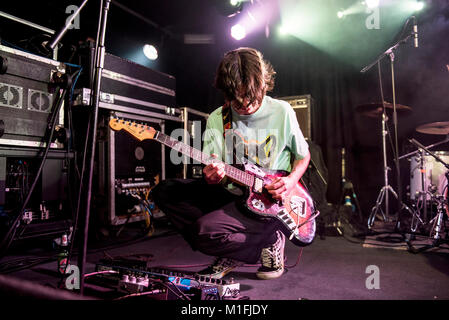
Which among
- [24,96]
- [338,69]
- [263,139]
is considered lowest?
[263,139]

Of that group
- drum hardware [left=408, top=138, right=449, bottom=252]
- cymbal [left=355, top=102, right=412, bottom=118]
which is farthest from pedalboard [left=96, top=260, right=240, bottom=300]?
cymbal [left=355, top=102, right=412, bottom=118]

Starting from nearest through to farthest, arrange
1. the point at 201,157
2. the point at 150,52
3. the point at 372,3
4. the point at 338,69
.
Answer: the point at 201,157 → the point at 372,3 → the point at 338,69 → the point at 150,52

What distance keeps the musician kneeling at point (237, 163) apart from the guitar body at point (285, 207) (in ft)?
0.09

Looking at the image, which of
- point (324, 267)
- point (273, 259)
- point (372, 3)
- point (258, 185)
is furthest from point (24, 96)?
point (372, 3)

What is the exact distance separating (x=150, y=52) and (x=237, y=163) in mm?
4281

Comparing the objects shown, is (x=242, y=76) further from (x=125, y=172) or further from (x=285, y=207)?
(x=125, y=172)

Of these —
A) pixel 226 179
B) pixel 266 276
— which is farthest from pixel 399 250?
pixel 226 179

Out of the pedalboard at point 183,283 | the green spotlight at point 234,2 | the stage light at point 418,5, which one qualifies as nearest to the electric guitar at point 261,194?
the pedalboard at point 183,283

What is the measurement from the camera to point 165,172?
441cm

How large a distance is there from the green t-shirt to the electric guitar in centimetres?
17

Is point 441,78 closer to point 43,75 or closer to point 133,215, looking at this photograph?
point 133,215

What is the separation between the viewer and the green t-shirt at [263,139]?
221cm

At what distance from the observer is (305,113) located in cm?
452

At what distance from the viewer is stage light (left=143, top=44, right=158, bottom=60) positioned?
5484mm
